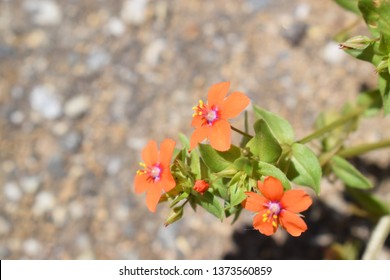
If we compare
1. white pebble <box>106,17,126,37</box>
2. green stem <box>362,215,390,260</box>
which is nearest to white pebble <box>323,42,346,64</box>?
green stem <box>362,215,390,260</box>

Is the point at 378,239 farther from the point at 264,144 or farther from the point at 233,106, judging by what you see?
the point at 233,106

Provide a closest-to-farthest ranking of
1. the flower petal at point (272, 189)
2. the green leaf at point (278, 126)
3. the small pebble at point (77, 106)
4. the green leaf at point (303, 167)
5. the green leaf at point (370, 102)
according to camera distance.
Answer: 1. the flower petal at point (272, 189)
2. the green leaf at point (303, 167)
3. the green leaf at point (278, 126)
4. the green leaf at point (370, 102)
5. the small pebble at point (77, 106)

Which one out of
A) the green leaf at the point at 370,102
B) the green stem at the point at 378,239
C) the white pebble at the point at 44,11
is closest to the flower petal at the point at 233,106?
the green leaf at the point at 370,102

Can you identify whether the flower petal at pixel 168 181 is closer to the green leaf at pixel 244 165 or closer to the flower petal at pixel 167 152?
the flower petal at pixel 167 152

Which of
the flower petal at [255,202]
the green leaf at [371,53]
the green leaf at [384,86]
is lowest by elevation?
the flower petal at [255,202]

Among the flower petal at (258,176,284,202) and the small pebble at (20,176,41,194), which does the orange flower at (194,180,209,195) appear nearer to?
the flower petal at (258,176,284,202)

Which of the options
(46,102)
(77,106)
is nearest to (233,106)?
(77,106)

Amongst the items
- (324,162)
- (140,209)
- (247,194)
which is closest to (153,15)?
(140,209)

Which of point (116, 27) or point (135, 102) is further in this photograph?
point (116, 27)
